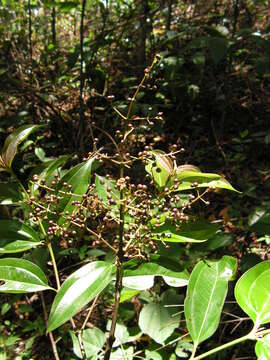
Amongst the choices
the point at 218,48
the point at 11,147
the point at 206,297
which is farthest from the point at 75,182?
the point at 218,48

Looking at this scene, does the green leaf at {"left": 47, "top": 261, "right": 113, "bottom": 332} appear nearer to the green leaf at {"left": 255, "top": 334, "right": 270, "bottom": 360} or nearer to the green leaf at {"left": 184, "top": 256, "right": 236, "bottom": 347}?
the green leaf at {"left": 184, "top": 256, "right": 236, "bottom": 347}

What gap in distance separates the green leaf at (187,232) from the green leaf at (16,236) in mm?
362

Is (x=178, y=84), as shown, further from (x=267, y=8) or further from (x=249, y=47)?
(x=267, y=8)

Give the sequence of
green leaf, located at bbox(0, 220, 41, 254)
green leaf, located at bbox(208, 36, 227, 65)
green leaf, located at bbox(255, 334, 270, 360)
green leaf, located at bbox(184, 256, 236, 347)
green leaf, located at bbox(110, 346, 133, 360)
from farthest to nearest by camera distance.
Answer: green leaf, located at bbox(208, 36, 227, 65)
green leaf, located at bbox(110, 346, 133, 360)
green leaf, located at bbox(0, 220, 41, 254)
green leaf, located at bbox(184, 256, 236, 347)
green leaf, located at bbox(255, 334, 270, 360)

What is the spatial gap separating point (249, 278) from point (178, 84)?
7.80ft

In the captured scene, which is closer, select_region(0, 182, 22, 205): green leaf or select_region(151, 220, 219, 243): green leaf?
select_region(151, 220, 219, 243): green leaf

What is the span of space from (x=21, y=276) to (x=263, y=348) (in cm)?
59

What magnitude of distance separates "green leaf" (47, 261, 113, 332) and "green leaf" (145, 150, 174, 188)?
0.25m

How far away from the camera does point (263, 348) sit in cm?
68

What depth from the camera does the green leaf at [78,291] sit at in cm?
69

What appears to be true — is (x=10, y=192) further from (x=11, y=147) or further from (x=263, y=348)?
(x=263, y=348)

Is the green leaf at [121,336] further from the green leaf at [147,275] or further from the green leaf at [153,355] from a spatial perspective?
the green leaf at [147,275]

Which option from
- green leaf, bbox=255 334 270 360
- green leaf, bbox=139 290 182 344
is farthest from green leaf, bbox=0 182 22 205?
green leaf, bbox=255 334 270 360

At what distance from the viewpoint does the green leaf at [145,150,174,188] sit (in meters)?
0.81
